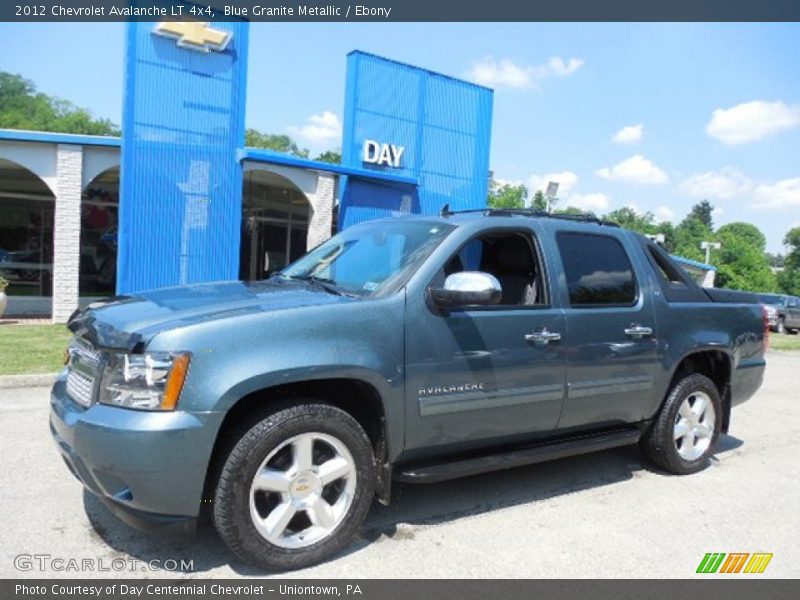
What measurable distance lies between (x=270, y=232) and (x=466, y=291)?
18.3 m

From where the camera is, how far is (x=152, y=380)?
9.90ft

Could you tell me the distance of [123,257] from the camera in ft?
40.2

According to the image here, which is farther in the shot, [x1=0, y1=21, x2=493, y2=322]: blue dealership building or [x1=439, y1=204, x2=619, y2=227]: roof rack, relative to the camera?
[x1=0, y1=21, x2=493, y2=322]: blue dealership building

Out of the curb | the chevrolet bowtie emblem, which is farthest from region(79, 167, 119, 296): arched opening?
the curb

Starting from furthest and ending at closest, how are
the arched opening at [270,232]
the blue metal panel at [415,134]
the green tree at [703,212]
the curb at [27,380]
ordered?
1. the green tree at [703,212]
2. the arched opening at [270,232]
3. the blue metal panel at [415,134]
4. the curb at [27,380]

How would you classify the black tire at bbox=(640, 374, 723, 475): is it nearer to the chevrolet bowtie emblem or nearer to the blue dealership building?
the blue dealership building

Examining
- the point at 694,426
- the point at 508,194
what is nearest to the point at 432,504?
the point at 694,426

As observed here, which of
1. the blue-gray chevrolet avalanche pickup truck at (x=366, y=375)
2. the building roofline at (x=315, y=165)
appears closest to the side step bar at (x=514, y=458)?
the blue-gray chevrolet avalanche pickup truck at (x=366, y=375)

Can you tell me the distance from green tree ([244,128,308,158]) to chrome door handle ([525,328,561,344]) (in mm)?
74118

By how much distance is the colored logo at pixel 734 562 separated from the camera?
11.9 feet

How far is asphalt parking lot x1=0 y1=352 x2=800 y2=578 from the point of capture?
343 cm

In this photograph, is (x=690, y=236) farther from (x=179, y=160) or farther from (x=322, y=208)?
(x=179, y=160)

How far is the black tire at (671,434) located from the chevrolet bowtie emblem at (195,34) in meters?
11.2
